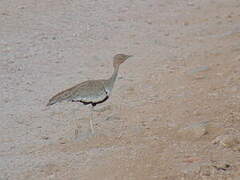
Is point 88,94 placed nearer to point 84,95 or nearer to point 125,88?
point 84,95

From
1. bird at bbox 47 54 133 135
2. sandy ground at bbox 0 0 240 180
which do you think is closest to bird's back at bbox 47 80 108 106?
bird at bbox 47 54 133 135

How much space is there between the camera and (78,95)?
946cm

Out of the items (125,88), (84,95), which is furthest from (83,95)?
(125,88)

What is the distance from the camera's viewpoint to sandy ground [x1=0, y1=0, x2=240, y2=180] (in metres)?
8.16

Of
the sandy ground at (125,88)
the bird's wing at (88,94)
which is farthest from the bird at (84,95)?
the sandy ground at (125,88)

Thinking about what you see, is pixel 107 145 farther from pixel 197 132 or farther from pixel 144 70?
pixel 144 70

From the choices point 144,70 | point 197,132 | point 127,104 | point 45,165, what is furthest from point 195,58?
point 45,165

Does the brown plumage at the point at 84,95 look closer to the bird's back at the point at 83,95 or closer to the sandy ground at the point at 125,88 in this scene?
the bird's back at the point at 83,95

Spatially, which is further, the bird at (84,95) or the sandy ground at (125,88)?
the bird at (84,95)

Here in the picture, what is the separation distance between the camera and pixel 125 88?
12.3 m

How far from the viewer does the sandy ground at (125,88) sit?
26.8 ft

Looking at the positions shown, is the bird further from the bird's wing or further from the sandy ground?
the sandy ground

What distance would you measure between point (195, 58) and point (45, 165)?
6.23 meters

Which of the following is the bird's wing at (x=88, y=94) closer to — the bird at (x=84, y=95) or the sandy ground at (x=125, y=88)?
the bird at (x=84, y=95)
